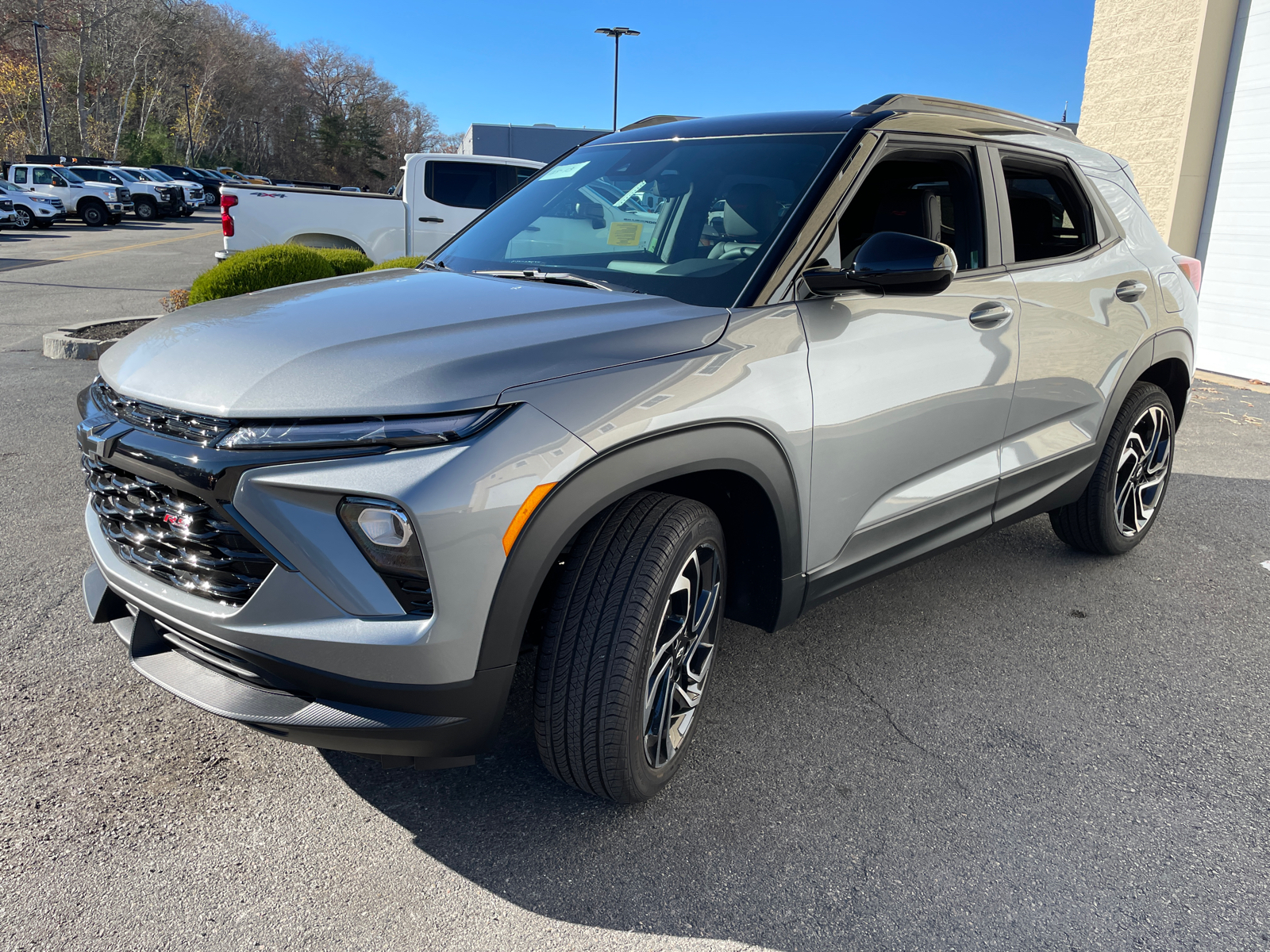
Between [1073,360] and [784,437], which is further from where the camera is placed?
[1073,360]

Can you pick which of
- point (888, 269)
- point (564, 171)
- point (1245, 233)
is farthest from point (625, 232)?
point (1245, 233)

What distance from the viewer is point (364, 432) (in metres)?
1.84

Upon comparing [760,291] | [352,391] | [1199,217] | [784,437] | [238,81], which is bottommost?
[784,437]

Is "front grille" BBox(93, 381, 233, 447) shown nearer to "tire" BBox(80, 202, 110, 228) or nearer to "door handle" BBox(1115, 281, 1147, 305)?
"door handle" BBox(1115, 281, 1147, 305)

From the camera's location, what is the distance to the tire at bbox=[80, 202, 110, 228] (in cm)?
3309

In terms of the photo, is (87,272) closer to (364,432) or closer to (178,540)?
(178,540)

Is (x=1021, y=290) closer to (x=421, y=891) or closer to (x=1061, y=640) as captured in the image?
(x=1061, y=640)

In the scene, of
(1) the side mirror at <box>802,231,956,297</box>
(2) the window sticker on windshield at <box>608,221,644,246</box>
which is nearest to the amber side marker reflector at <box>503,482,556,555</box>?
(1) the side mirror at <box>802,231,956,297</box>

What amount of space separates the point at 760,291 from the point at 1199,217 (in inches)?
414

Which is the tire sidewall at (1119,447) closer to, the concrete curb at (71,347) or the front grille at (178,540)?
the front grille at (178,540)

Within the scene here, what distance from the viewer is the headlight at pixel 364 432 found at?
6.02ft

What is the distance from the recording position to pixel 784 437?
2.40 metres

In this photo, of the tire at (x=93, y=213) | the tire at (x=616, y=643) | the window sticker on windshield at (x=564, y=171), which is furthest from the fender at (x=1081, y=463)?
the tire at (x=93, y=213)

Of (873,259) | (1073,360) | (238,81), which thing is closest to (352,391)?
(873,259)
